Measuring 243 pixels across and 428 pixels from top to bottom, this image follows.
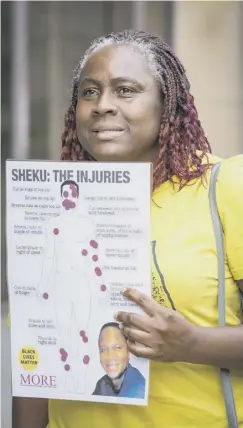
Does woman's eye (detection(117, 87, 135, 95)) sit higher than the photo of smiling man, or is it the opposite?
woman's eye (detection(117, 87, 135, 95))

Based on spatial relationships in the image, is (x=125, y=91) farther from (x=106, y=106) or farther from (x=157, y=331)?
(x=157, y=331)

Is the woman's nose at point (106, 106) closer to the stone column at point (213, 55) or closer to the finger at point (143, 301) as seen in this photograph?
the finger at point (143, 301)

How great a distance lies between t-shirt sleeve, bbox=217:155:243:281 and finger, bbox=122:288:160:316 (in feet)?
0.70

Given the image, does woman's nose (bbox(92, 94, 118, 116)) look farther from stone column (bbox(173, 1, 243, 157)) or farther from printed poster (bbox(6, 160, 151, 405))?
stone column (bbox(173, 1, 243, 157))

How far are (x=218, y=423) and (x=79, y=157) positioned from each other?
0.78 metres

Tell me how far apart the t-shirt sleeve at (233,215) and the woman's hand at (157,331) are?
0.18 meters

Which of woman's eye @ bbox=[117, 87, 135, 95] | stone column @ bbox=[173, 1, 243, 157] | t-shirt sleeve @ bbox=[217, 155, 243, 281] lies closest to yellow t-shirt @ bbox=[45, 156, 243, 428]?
t-shirt sleeve @ bbox=[217, 155, 243, 281]

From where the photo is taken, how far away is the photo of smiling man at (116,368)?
1.77 m

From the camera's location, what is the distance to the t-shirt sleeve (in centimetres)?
176

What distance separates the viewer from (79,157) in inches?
81.1

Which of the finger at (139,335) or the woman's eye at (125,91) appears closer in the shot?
the finger at (139,335)

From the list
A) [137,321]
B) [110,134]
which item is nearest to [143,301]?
[137,321]

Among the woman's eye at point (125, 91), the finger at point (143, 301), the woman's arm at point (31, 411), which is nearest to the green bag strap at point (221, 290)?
the finger at point (143, 301)

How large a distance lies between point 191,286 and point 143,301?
122 mm
